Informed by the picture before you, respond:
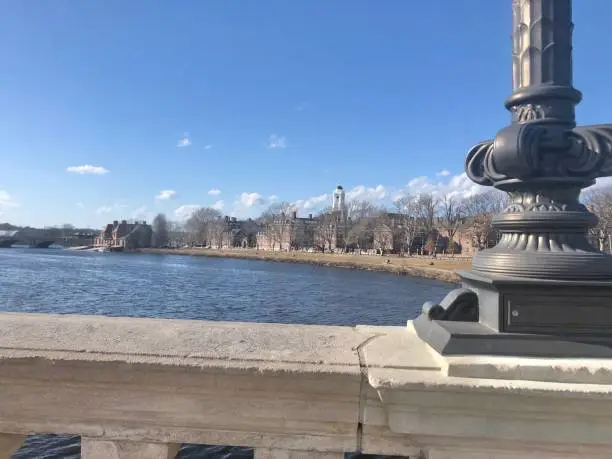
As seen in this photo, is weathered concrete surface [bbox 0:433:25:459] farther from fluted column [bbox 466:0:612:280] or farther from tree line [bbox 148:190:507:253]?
tree line [bbox 148:190:507:253]

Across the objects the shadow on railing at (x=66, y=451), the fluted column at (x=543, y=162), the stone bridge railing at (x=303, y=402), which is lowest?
the shadow on railing at (x=66, y=451)

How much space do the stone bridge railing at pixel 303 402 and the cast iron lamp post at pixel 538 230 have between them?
0.16 m

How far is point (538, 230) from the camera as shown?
2.36 meters

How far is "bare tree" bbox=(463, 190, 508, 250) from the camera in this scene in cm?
6800

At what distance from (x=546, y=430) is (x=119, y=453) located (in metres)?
1.73

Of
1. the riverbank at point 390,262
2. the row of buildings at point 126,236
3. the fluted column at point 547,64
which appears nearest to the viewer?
the fluted column at point 547,64

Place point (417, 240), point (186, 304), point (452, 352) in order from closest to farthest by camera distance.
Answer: point (452, 352)
point (186, 304)
point (417, 240)

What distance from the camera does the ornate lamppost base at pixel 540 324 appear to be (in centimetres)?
213

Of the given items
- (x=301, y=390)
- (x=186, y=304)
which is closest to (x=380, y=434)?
(x=301, y=390)

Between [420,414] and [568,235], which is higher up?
[568,235]

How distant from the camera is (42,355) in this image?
6.59 feet

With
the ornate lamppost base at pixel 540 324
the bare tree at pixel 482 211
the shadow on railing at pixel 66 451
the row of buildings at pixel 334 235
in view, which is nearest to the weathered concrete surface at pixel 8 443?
the ornate lamppost base at pixel 540 324

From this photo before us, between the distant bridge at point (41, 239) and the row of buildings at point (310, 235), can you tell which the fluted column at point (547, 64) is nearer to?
the row of buildings at point (310, 235)

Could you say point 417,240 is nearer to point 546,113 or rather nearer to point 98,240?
point 546,113
